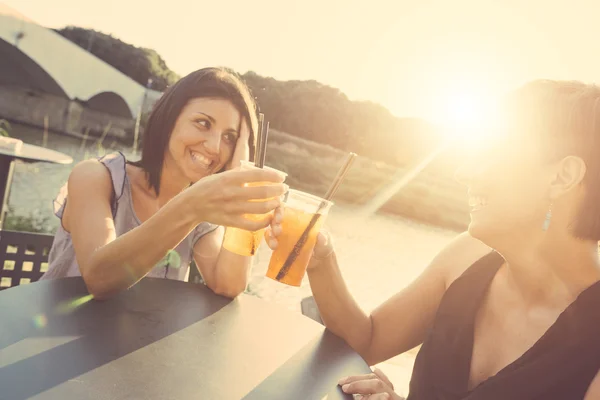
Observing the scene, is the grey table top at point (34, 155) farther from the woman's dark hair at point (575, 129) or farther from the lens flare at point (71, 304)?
the woman's dark hair at point (575, 129)

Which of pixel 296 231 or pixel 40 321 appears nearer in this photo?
pixel 40 321

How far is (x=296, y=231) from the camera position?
126 cm

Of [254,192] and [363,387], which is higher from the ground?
[254,192]

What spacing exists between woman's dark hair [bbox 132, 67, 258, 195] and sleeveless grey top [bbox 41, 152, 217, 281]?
7.4 inches

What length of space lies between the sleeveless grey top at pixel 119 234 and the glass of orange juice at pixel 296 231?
0.58 meters

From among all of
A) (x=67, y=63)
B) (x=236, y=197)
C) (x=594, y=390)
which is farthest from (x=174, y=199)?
(x=67, y=63)

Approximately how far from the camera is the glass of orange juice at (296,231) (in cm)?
Result: 126

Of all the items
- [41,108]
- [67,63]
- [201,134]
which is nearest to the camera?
[201,134]

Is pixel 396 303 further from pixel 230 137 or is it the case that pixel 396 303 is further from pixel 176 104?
pixel 176 104

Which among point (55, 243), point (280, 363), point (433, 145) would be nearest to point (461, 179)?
point (280, 363)

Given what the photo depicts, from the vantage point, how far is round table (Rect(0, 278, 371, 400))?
889mm

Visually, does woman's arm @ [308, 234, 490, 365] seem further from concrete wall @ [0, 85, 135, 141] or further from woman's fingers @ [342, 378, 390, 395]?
concrete wall @ [0, 85, 135, 141]

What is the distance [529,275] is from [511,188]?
285mm

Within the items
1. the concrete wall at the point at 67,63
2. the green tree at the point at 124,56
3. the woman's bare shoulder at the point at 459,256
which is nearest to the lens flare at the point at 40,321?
the woman's bare shoulder at the point at 459,256
